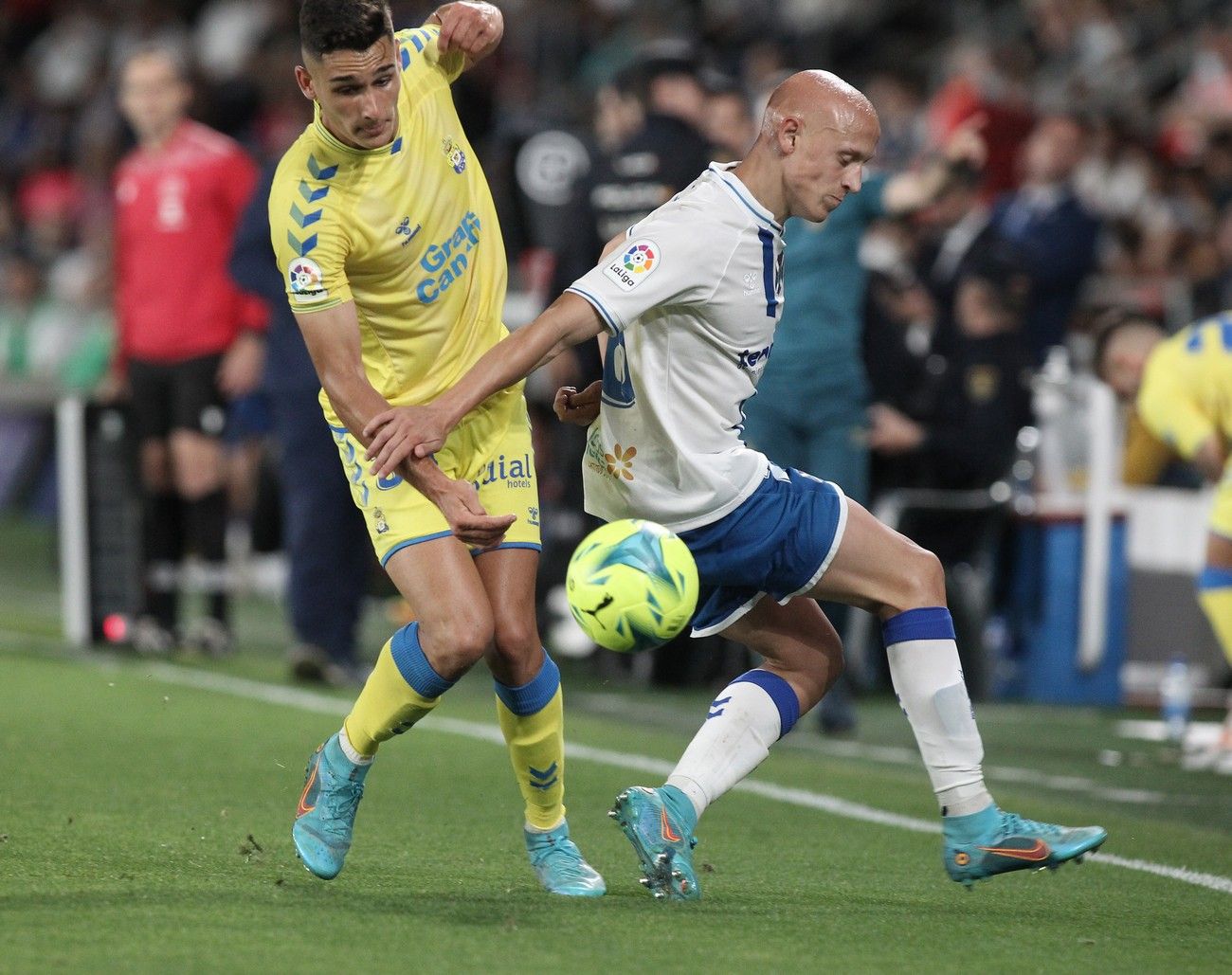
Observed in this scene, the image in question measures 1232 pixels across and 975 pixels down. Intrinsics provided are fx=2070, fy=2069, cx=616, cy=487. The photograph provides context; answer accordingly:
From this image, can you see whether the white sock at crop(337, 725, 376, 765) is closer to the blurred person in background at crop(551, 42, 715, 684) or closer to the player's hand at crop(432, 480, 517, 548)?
the player's hand at crop(432, 480, 517, 548)

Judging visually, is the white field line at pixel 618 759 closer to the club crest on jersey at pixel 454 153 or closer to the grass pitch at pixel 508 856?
the grass pitch at pixel 508 856

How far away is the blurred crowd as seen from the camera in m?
10.1

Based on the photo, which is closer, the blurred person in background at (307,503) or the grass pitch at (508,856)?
the grass pitch at (508,856)

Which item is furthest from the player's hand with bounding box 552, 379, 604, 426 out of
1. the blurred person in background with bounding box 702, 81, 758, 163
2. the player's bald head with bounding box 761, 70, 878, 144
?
the blurred person in background with bounding box 702, 81, 758, 163

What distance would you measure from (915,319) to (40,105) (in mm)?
13941

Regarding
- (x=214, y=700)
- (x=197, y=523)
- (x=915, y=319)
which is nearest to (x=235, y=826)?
(x=214, y=700)

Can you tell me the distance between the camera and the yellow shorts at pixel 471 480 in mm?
4898

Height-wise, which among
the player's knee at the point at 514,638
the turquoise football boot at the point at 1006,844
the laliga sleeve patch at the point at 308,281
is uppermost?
the laliga sleeve patch at the point at 308,281

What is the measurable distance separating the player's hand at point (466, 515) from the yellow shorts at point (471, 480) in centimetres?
7

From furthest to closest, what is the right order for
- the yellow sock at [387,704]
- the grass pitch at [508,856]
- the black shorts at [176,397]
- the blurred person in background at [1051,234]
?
the blurred person in background at [1051,234] → the black shorts at [176,397] → the yellow sock at [387,704] → the grass pitch at [508,856]

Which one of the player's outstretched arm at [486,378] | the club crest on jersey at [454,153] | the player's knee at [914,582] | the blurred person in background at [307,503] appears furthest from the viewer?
the blurred person in background at [307,503]

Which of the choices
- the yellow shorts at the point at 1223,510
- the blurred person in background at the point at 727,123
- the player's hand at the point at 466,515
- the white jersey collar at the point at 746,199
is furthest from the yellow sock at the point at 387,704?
the blurred person in background at the point at 727,123

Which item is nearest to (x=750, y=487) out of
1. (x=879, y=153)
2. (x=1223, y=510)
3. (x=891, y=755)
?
(x=891, y=755)

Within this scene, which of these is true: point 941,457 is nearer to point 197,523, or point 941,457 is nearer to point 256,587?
point 197,523
